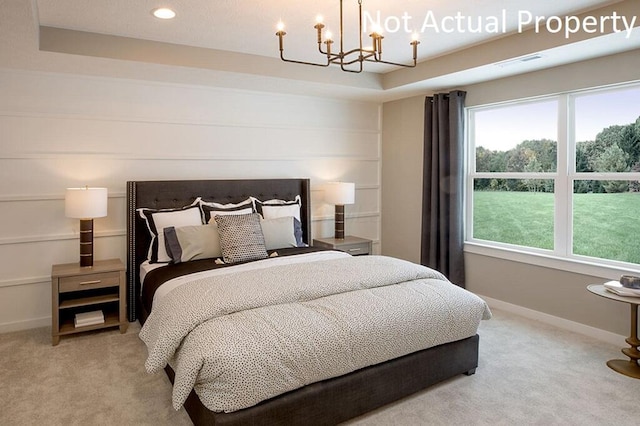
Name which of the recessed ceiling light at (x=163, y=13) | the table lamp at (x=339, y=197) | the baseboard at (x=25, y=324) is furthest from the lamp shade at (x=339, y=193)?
the baseboard at (x=25, y=324)

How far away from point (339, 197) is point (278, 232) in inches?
44.1

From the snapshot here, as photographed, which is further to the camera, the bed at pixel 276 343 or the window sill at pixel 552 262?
the window sill at pixel 552 262

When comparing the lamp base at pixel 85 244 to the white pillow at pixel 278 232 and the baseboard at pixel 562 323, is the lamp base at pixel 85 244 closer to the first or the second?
the white pillow at pixel 278 232

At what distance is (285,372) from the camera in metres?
2.16

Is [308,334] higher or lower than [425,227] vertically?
lower

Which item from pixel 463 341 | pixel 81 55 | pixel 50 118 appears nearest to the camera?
pixel 463 341

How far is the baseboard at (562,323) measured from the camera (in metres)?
3.59

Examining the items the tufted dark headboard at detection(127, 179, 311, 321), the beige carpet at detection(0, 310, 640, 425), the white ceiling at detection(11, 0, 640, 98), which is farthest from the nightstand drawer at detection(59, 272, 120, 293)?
the white ceiling at detection(11, 0, 640, 98)

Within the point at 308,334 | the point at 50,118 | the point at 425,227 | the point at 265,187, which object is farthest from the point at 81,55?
the point at 425,227

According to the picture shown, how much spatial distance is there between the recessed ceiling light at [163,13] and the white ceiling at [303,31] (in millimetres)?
53

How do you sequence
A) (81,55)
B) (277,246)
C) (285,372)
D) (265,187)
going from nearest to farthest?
(285,372) < (81,55) < (277,246) < (265,187)

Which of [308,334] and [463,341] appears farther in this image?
[463,341]

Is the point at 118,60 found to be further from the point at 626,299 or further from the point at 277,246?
the point at 626,299

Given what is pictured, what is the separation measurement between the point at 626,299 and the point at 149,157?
411cm
